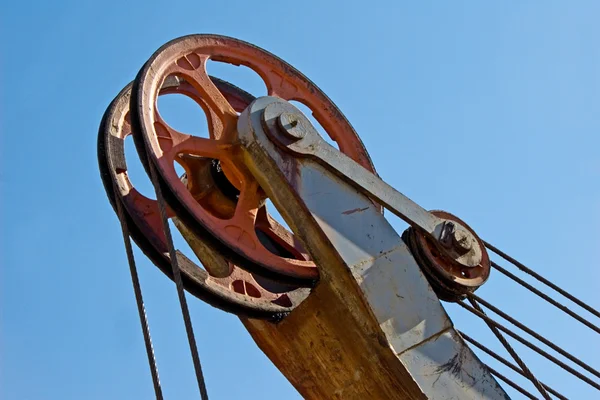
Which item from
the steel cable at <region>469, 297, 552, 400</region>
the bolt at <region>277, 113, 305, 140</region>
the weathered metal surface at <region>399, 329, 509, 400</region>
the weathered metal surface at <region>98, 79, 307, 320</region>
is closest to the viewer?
the weathered metal surface at <region>399, 329, 509, 400</region>

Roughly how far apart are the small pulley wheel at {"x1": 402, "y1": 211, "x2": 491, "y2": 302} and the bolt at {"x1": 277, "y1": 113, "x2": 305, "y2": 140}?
2.67 ft

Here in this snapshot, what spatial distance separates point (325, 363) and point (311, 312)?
0.99ft

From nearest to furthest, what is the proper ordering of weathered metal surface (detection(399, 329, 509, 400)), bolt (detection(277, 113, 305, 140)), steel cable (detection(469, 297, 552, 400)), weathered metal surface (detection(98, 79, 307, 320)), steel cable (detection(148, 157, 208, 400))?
steel cable (detection(148, 157, 208, 400)), weathered metal surface (detection(399, 329, 509, 400)), steel cable (detection(469, 297, 552, 400)), bolt (detection(277, 113, 305, 140)), weathered metal surface (detection(98, 79, 307, 320))

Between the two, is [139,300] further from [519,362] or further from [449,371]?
[519,362]

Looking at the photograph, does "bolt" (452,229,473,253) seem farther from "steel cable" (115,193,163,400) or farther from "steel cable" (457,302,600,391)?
"steel cable" (115,193,163,400)

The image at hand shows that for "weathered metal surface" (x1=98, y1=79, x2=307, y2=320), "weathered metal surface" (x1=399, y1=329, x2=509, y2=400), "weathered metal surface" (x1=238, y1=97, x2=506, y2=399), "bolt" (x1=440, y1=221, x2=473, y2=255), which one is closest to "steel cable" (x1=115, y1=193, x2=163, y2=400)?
"weathered metal surface" (x1=98, y1=79, x2=307, y2=320)

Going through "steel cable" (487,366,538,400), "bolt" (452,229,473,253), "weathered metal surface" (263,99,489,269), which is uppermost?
"weathered metal surface" (263,99,489,269)

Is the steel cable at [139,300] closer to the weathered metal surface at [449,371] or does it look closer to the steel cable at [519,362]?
the weathered metal surface at [449,371]

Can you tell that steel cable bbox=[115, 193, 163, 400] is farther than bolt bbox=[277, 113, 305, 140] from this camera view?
No

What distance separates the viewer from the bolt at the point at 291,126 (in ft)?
16.7

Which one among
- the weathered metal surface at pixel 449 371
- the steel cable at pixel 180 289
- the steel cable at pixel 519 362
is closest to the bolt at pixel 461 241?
the steel cable at pixel 519 362

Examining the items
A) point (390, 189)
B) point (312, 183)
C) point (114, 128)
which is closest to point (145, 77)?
point (114, 128)

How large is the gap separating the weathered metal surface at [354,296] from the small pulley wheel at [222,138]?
271mm

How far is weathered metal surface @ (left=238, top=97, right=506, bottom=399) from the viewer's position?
15.4 feet
